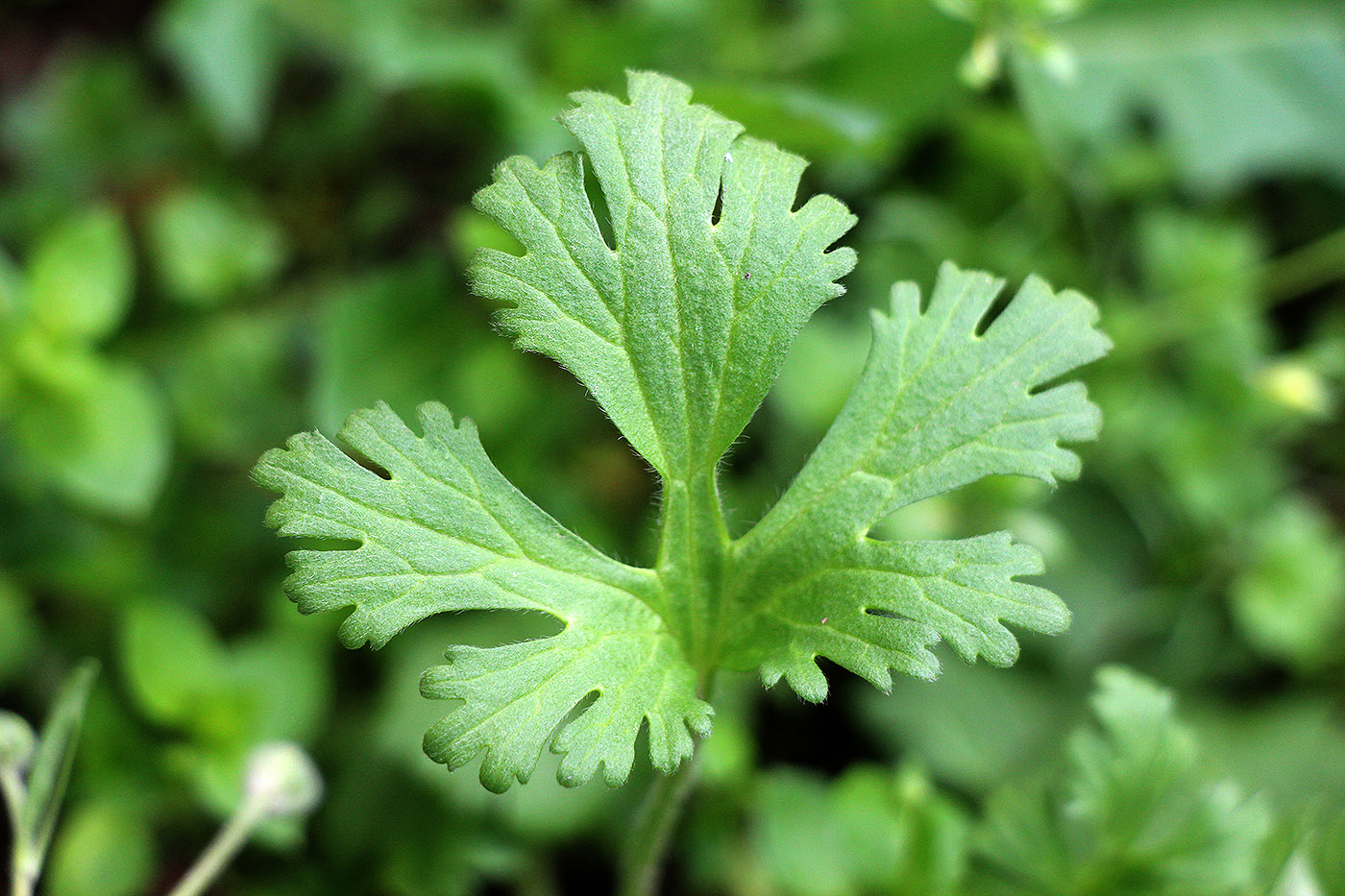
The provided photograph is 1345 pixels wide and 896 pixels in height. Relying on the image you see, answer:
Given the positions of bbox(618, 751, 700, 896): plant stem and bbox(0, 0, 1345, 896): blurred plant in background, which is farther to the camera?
bbox(0, 0, 1345, 896): blurred plant in background

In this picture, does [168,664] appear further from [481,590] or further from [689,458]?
[689,458]

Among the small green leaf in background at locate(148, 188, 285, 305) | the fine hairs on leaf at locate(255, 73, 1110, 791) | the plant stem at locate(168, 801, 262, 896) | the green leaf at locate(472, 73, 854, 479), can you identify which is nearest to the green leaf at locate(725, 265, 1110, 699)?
the fine hairs on leaf at locate(255, 73, 1110, 791)

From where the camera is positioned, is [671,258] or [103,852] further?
[103,852]

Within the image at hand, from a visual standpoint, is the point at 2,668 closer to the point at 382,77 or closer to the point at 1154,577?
the point at 382,77

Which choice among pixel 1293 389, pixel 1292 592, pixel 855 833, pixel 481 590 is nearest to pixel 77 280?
pixel 481 590

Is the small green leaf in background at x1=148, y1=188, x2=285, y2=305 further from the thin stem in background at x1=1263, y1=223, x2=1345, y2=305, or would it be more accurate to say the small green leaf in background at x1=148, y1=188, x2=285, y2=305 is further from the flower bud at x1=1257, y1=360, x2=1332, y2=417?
the thin stem in background at x1=1263, y1=223, x2=1345, y2=305

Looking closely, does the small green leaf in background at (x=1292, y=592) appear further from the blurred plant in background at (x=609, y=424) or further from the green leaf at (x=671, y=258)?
the green leaf at (x=671, y=258)

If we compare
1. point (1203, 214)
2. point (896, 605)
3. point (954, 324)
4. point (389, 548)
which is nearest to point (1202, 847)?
point (896, 605)
